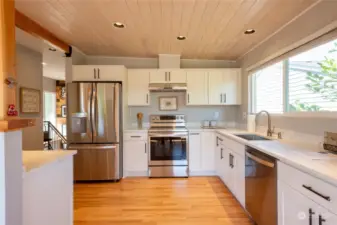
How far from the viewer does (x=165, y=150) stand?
4121mm

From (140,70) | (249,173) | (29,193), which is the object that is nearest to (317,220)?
(249,173)

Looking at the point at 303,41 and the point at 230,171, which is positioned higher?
the point at 303,41

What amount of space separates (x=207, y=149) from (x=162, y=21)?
8.16 ft

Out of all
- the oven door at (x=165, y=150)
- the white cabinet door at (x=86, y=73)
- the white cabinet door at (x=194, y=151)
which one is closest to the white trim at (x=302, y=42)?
the white cabinet door at (x=194, y=151)

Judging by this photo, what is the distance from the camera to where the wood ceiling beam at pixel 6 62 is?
3.46 feet

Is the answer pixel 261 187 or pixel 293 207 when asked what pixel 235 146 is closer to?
pixel 261 187

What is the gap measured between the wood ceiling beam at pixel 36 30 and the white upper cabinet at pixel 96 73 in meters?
0.43

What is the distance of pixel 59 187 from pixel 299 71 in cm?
277

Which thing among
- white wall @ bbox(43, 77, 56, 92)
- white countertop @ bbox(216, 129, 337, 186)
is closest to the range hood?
white countertop @ bbox(216, 129, 337, 186)

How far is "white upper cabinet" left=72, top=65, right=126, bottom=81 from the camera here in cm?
402

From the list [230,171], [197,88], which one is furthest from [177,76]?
[230,171]

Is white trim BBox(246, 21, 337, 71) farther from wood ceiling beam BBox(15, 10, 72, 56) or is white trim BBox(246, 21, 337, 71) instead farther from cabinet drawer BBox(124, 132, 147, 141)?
wood ceiling beam BBox(15, 10, 72, 56)

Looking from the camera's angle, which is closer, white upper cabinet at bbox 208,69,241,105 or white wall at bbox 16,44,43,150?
white wall at bbox 16,44,43,150

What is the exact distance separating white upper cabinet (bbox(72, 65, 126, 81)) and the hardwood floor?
1872 mm
